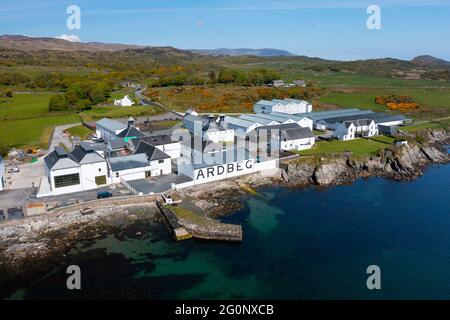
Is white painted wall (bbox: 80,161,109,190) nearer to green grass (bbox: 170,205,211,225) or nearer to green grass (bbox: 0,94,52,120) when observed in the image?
green grass (bbox: 170,205,211,225)

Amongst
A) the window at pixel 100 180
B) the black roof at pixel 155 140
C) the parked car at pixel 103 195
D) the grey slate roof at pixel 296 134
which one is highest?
the grey slate roof at pixel 296 134

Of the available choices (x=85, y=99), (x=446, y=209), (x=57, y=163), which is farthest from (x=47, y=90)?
(x=446, y=209)

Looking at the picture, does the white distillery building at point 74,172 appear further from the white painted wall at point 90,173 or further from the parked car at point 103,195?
the parked car at point 103,195

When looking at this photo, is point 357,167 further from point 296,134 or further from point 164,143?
point 164,143

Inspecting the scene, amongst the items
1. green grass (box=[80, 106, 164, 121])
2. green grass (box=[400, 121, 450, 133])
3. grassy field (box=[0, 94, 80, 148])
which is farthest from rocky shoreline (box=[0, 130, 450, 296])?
green grass (box=[80, 106, 164, 121])

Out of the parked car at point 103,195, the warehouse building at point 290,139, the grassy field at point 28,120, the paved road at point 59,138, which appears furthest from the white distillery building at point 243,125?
the grassy field at point 28,120

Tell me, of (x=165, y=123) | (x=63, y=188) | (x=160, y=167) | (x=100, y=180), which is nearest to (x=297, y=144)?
(x=160, y=167)

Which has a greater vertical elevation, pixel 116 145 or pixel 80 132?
pixel 80 132
